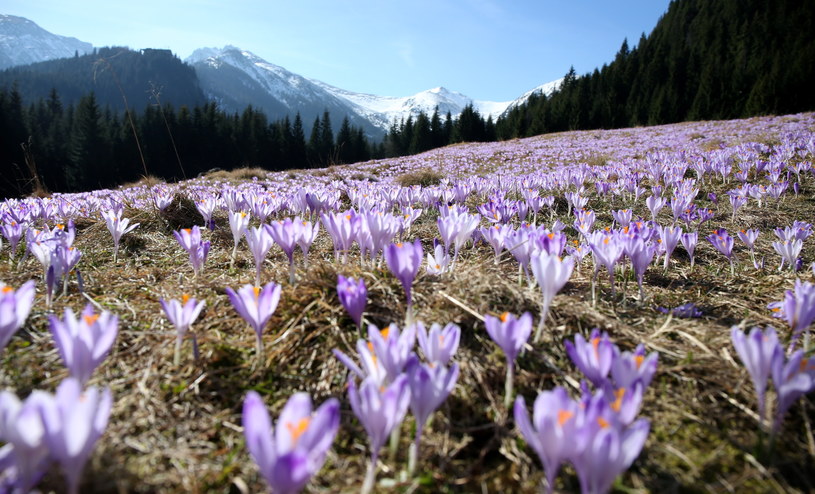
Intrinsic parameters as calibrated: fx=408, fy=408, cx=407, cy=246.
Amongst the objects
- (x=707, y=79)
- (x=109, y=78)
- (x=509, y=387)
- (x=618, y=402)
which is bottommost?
(x=509, y=387)

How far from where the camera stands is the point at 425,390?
1000 millimetres

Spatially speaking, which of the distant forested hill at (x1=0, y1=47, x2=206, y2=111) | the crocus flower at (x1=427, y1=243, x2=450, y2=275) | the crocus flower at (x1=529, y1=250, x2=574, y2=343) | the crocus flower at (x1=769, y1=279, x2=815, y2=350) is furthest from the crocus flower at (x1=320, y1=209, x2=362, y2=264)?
the distant forested hill at (x1=0, y1=47, x2=206, y2=111)

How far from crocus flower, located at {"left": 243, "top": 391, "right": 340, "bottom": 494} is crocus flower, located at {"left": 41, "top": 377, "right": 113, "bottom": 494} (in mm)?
272

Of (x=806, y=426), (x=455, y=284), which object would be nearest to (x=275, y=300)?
(x=455, y=284)

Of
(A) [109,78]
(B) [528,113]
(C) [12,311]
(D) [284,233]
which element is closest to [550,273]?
(D) [284,233]

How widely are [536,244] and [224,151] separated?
64627mm

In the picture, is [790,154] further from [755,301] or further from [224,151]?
[224,151]

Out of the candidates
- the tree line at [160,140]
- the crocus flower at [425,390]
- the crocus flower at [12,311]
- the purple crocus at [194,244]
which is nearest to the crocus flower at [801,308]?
the crocus flower at [425,390]

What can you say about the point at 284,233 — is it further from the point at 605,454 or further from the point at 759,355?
the point at 759,355

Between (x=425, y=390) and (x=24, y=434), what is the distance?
77 centimetres

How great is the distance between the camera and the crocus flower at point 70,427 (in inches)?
28.6

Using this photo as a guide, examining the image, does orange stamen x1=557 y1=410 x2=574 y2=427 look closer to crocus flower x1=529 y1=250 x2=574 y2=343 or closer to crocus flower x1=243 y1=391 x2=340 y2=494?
crocus flower x1=243 y1=391 x2=340 y2=494

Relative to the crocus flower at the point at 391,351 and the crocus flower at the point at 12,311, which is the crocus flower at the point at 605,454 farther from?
the crocus flower at the point at 12,311

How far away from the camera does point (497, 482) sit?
104 centimetres
